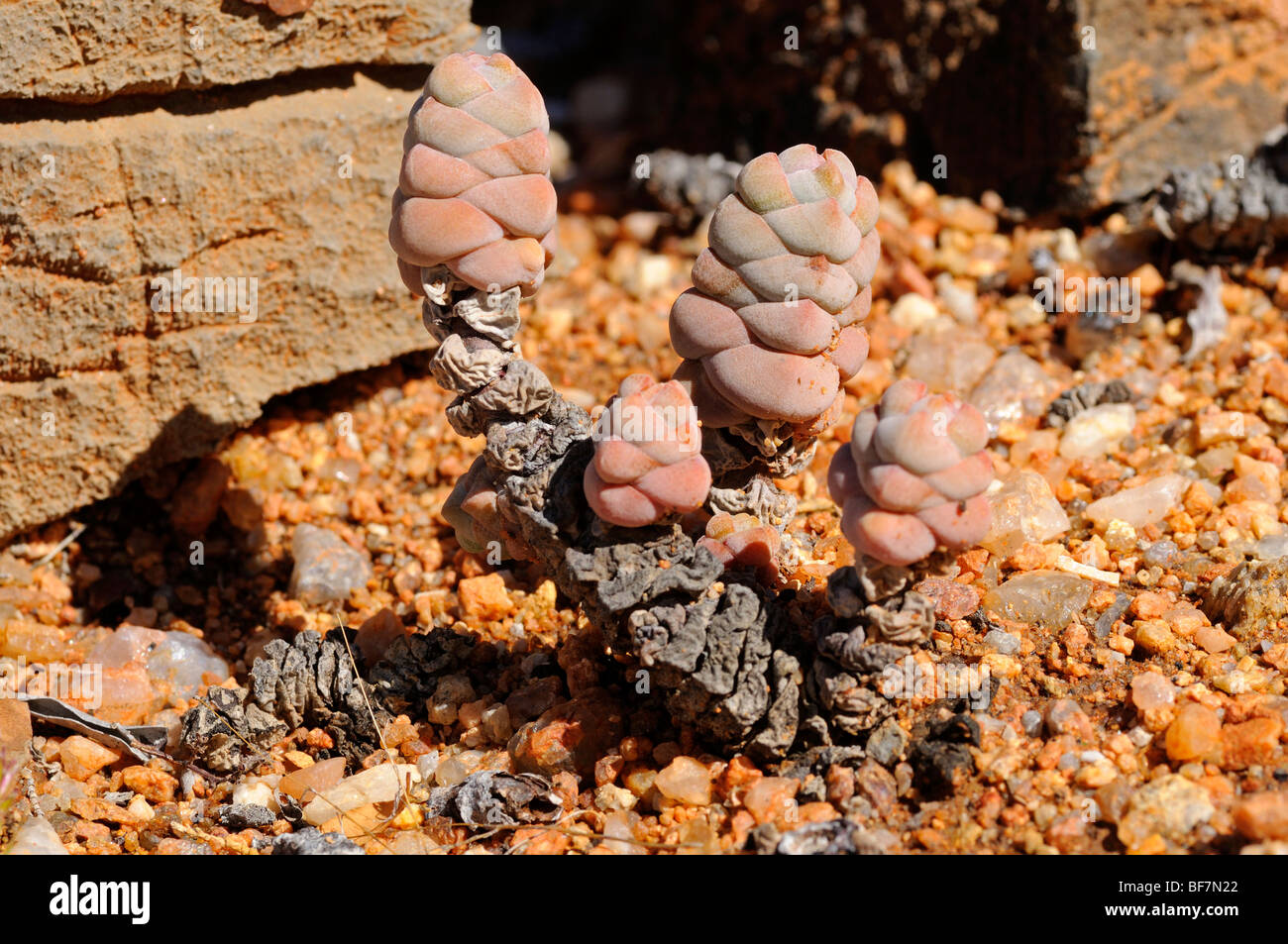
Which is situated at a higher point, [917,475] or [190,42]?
[190,42]

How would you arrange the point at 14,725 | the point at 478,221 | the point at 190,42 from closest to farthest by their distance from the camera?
the point at 478,221 → the point at 14,725 → the point at 190,42

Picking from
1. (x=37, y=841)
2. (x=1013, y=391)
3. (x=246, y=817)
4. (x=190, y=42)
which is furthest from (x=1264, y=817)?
(x=190, y=42)

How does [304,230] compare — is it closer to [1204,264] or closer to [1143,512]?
[1143,512]

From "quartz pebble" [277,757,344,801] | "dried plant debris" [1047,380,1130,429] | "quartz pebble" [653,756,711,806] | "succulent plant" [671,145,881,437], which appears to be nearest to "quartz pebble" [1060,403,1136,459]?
"dried plant debris" [1047,380,1130,429]

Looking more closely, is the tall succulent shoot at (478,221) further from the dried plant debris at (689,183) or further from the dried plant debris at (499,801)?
the dried plant debris at (689,183)

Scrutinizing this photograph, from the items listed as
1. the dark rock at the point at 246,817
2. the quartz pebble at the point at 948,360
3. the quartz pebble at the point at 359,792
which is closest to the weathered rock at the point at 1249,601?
the quartz pebble at the point at 948,360

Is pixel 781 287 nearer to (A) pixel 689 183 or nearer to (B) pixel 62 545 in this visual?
(B) pixel 62 545

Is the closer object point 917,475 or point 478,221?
point 917,475

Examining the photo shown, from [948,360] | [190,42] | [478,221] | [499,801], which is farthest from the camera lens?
[948,360]
